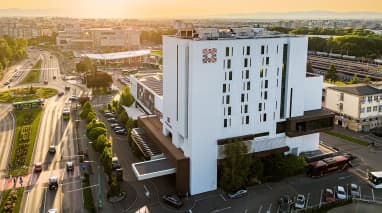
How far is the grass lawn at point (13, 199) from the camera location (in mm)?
27938

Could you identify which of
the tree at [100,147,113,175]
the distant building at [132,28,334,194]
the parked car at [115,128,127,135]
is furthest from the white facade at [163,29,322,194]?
the parked car at [115,128,127,135]

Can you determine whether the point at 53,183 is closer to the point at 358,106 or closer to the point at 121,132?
the point at 121,132

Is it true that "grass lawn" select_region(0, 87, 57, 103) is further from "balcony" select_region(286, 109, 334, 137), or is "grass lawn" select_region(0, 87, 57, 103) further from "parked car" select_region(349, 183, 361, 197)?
"parked car" select_region(349, 183, 361, 197)

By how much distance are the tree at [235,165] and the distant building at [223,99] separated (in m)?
1.33

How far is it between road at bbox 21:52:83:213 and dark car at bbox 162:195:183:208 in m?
6.88

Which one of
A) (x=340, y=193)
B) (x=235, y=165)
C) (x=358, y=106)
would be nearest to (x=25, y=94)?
(x=235, y=165)

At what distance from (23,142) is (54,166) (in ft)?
28.4

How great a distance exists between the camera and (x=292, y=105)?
3409cm

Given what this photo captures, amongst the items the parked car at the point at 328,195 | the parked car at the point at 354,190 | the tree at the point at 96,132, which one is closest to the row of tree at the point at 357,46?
the parked car at the point at 354,190

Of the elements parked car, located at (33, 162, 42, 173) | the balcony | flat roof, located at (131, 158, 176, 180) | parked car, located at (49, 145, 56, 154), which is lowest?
parked car, located at (33, 162, 42, 173)

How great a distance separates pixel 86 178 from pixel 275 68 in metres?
20.5

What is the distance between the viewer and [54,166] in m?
35.5

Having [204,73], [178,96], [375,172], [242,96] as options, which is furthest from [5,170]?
[375,172]

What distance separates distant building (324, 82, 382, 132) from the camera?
148 feet
